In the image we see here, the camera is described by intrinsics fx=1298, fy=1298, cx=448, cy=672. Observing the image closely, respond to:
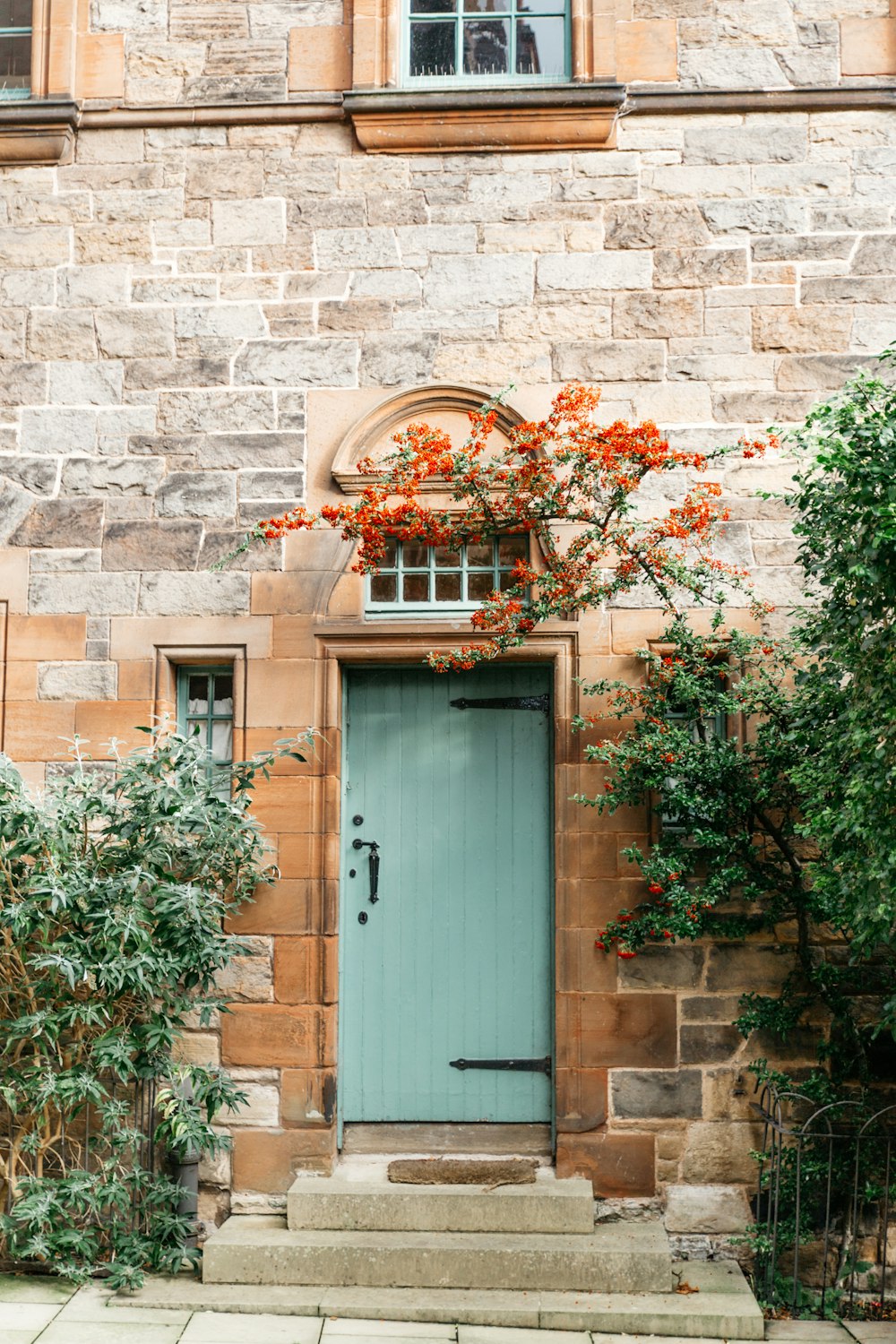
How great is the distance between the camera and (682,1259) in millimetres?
5574

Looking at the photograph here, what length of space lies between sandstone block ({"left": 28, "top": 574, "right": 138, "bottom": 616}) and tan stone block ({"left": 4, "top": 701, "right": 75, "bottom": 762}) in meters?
0.46

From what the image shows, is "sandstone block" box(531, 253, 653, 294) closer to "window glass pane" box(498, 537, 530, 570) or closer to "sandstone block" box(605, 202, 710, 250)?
"sandstone block" box(605, 202, 710, 250)

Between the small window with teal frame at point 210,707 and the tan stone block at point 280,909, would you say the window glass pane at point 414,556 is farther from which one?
the tan stone block at point 280,909

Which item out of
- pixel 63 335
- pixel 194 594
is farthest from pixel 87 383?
pixel 194 594

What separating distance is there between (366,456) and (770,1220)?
3.79 meters

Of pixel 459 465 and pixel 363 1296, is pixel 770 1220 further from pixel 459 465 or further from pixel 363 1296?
pixel 459 465

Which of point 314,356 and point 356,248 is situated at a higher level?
point 356,248

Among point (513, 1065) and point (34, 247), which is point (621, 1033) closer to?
point (513, 1065)

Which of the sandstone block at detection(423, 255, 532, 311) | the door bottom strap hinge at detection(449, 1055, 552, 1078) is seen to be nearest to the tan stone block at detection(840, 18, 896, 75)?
the sandstone block at detection(423, 255, 532, 311)

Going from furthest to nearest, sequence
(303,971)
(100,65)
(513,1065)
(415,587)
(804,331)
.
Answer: (100,65), (415,587), (804,331), (513,1065), (303,971)

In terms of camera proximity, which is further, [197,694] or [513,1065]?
[197,694]

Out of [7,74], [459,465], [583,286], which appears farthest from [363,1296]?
[7,74]

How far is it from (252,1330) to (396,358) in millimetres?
4191

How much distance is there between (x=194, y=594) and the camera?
6.11 meters
